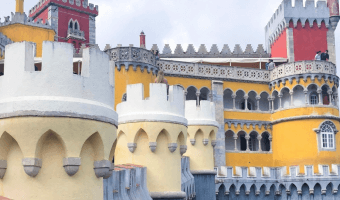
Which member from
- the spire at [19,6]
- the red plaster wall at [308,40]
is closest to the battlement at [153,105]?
the spire at [19,6]

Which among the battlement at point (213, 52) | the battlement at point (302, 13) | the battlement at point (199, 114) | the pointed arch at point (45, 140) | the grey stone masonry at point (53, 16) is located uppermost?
the grey stone masonry at point (53, 16)

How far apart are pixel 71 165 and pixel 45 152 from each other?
41cm

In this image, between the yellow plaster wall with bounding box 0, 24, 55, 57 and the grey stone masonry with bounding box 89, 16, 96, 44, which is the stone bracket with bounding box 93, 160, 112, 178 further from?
the grey stone masonry with bounding box 89, 16, 96, 44

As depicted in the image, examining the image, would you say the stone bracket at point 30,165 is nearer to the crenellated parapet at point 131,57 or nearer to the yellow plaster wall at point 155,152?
the yellow plaster wall at point 155,152

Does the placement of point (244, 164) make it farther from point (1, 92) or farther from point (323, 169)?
point (1, 92)

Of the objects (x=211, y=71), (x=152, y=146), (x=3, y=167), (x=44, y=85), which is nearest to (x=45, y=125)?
(x=44, y=85)

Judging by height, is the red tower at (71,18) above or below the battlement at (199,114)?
above

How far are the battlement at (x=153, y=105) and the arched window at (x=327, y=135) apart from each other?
23260mm

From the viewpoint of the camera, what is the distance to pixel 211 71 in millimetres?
35750

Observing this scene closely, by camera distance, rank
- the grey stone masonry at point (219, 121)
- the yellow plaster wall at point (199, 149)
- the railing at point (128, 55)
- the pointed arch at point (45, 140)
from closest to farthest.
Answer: the pointed arch at point (45, 140)
the yellow plaster wall at point (199, 149)
the railing at point (128, 55)
the grey stone masonry at point (219, 121)

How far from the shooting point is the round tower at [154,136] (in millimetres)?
13812

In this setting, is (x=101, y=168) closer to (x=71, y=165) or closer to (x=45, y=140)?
(x=71, y=165)

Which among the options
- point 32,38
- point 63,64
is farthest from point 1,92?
point 32,38

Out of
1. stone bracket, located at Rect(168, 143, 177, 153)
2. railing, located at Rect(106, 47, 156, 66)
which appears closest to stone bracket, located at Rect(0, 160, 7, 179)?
stone bracket, located at Rect(168, 143, 177, 153)
